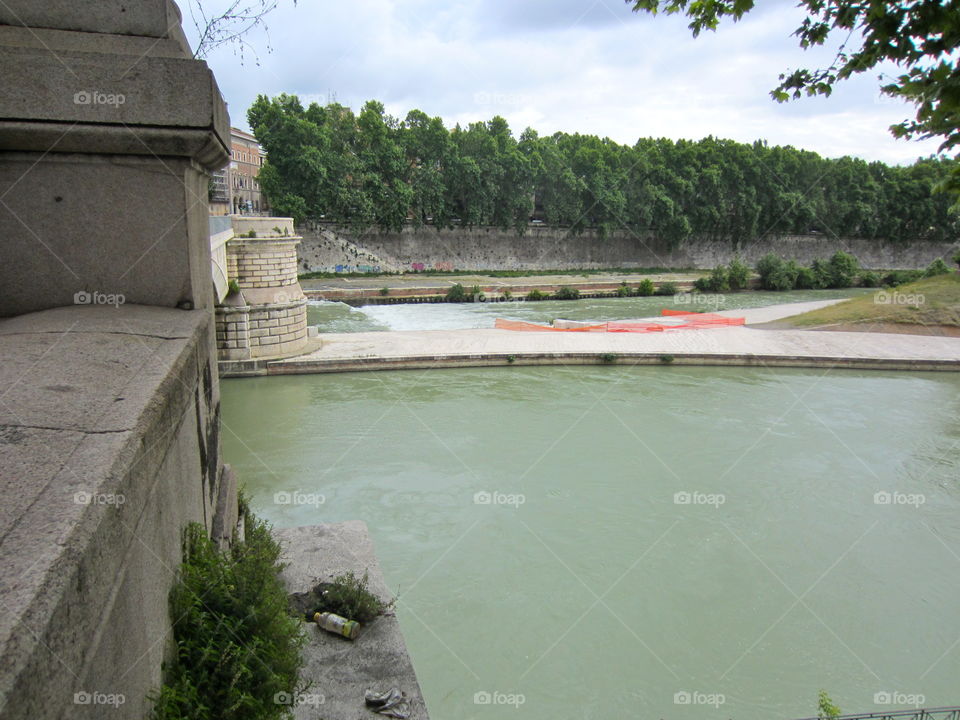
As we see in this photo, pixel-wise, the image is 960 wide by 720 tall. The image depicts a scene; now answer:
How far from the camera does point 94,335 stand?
7.12ft

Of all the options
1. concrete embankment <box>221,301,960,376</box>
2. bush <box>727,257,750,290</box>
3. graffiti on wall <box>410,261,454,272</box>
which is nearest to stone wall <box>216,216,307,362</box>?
concrete embankment <box>221,301,960,376</box>

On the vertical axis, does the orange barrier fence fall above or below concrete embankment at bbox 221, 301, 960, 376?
above

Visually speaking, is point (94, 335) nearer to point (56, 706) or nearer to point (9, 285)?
point (9, 285)

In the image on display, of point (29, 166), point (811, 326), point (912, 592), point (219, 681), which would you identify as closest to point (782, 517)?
point (912, 592)

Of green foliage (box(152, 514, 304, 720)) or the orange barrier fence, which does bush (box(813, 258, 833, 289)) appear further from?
green foliage (box(152, 514, 304, 720))

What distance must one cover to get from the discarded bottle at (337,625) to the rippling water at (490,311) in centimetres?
1838

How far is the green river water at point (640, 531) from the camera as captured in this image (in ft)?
19.9

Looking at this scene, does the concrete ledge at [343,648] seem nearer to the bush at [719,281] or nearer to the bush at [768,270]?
the bush at [719,281]

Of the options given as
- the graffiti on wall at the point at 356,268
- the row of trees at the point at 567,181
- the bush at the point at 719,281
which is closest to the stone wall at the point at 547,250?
the graffiti on wall at the point at 356,268

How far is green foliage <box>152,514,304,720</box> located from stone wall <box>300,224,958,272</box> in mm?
35654

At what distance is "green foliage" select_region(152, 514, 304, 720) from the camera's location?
6.88 feet

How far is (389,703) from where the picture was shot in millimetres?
3594

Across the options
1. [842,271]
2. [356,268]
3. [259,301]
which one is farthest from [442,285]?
[842,271]

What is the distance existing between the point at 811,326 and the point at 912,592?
1710cm
